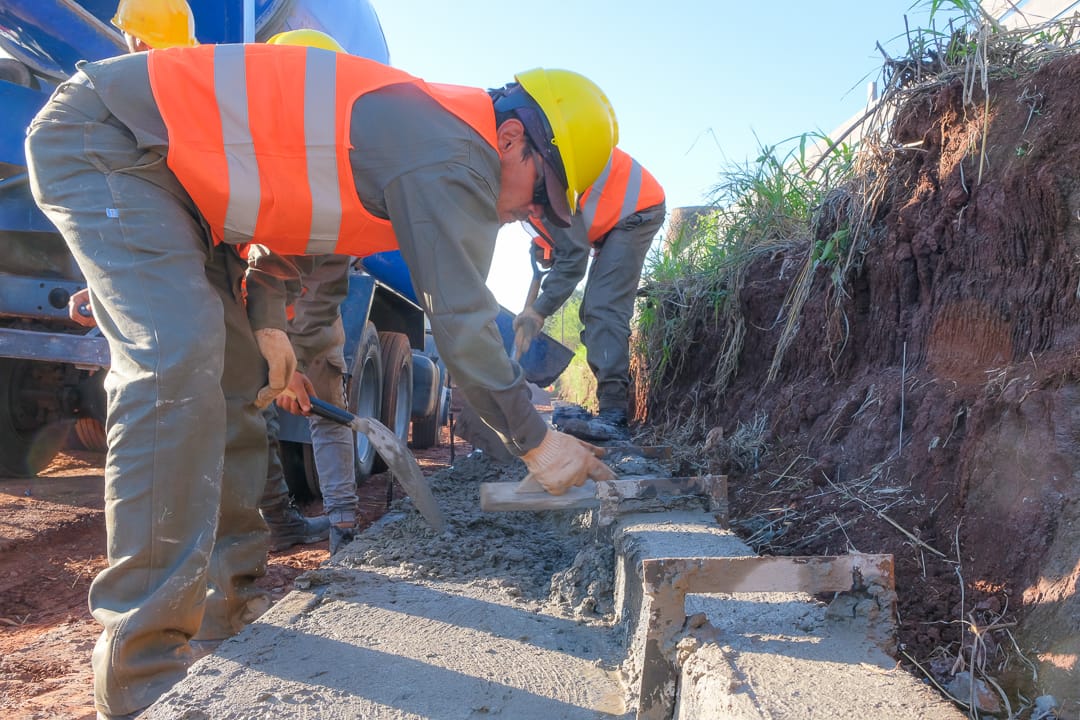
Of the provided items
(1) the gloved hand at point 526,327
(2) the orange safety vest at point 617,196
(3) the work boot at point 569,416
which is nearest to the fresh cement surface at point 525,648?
(3) the work boot at point 569,416

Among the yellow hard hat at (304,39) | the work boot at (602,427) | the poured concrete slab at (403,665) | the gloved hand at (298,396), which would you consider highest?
the yellow hard hat at (304,39)

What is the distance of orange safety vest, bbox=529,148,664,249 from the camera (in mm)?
3873

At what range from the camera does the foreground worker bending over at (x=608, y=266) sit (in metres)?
3.95

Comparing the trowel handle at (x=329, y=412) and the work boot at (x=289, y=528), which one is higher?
the trowel handle at (x=329, y=412)

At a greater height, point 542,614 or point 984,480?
point 984,480

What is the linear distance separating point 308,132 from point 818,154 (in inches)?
117

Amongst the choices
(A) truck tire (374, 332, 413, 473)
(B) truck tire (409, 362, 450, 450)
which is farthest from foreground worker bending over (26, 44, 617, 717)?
(B) truck tire (409, 362, 450, 450)

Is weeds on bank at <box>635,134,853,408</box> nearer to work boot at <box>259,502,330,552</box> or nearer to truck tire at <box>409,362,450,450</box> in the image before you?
work boot at <box>259,502,330,552</box>

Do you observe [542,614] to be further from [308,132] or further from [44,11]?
[44,11]

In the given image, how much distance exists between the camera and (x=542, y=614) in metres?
2.04

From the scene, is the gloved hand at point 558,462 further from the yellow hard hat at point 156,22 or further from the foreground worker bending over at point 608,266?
the yellow hard hat at point 156,22

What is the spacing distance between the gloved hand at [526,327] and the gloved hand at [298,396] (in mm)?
1445

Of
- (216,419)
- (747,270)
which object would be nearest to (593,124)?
(216,419)

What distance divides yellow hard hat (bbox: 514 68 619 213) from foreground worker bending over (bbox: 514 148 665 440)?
1796 millimetres
